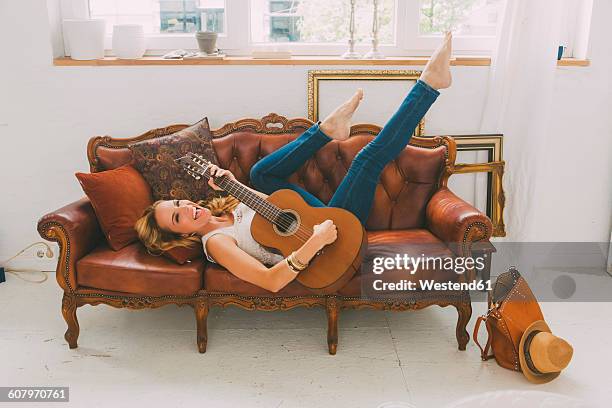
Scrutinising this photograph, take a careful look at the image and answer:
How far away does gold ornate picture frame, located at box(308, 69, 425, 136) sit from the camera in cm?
312

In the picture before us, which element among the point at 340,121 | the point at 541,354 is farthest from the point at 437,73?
the point at 541,354

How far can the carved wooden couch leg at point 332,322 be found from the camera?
2.42 m

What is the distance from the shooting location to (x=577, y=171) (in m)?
3.32

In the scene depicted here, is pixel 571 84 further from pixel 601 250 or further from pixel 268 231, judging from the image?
pixel 268 231

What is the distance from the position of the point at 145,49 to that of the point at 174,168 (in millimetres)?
967

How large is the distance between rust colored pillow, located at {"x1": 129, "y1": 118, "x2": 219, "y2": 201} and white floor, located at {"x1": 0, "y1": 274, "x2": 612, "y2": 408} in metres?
0.59

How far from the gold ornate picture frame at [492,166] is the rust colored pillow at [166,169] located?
1.33 m

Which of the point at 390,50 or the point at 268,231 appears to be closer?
the point at 268,231

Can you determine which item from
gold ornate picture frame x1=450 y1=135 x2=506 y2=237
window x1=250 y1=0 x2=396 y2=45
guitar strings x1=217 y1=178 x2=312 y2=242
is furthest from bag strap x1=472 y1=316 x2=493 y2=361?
window x1=250 y1=0 x2=396 y2=45

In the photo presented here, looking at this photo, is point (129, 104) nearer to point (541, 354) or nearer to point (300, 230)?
point (300, 230)

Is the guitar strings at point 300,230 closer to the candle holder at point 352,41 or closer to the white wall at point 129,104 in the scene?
the white wall at point 129,104

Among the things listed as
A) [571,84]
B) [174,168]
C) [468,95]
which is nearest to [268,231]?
[174,168]

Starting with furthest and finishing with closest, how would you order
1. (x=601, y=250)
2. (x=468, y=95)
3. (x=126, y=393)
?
(x=601, y=250)
(x=468, y=95)
(x=126, y=393)

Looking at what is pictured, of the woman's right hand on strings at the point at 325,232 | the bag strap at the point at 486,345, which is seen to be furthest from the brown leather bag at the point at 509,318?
the woman's right hand on strings at the point at 325,232
